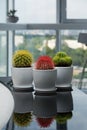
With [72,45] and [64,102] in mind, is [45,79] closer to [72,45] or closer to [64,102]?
[64,102]

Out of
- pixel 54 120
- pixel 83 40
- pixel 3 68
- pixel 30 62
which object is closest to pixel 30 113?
pixel 54 120

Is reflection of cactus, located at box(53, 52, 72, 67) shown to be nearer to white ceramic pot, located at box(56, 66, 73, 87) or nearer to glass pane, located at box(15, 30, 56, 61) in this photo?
white ceramic pot, located at box(56, 66, 73, 87)

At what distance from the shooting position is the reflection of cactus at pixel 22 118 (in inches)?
28.5

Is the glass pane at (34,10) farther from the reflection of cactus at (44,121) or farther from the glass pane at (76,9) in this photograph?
the reflection of cactus at (44,121)

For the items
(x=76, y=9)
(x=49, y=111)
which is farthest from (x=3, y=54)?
(x=49, y=111)

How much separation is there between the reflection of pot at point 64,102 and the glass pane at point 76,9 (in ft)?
8.73

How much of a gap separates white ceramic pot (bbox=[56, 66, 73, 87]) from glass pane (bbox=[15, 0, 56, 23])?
2.57m

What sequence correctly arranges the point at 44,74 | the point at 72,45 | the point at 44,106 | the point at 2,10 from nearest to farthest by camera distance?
the point at 44,106, the point at 44,74, the point at 2,10, the point at 72,45

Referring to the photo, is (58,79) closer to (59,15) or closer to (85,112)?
(85,112)

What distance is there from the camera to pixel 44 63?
41.8 inches

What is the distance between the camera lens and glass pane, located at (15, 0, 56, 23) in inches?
143

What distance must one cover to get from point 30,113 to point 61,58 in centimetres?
39

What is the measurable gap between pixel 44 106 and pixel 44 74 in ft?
0.56

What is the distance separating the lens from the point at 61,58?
1.16 meters
